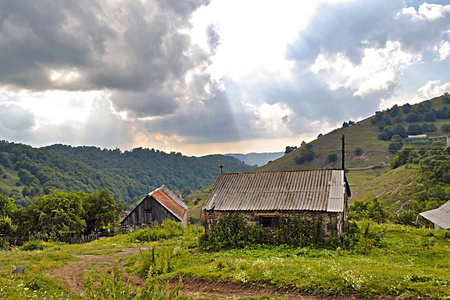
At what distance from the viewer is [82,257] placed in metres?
19.9

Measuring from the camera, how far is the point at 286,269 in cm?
1248

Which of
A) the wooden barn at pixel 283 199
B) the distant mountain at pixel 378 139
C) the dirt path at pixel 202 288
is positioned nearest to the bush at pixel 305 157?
the distant mountain at pixel 378 139

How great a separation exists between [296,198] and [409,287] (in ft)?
33.7

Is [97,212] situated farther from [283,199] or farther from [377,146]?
[377,146]

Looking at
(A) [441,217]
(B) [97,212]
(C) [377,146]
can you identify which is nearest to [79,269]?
(B) [97,212]

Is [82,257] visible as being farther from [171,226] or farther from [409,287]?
[409,287]

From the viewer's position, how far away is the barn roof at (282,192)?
19.3m

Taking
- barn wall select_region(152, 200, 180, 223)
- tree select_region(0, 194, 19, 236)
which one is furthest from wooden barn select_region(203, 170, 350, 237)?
tree select_region(0, 194, 19, 236)

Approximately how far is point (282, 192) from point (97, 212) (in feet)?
92.6

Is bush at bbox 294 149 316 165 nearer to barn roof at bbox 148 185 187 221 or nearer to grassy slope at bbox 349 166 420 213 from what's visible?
grassy slope at bbox 349 166 420 213

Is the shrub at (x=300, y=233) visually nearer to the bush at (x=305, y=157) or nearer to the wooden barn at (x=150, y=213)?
the wooden barn at (x=150, y=213)

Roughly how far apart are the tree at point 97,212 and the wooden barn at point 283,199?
75.4 feet

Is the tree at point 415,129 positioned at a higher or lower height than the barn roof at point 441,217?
higher

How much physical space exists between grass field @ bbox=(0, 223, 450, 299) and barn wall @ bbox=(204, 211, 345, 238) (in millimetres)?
1656
